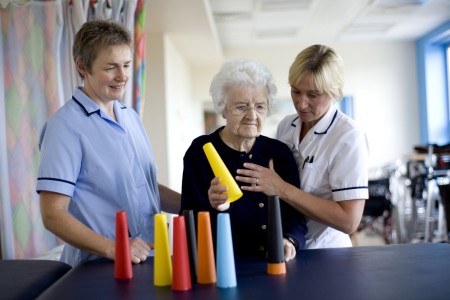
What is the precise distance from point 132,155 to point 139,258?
14.7 inches

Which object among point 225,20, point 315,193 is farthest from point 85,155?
point 225,20

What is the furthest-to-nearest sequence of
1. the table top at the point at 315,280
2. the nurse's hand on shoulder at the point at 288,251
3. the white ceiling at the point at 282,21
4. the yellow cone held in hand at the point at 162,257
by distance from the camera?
the white ceiling at the point at 282,21 < the nurse's hand on shoulder at the point at 288,251 < the yellow cone held in hand at the point at 162,257 < the table top at the point at 315,280

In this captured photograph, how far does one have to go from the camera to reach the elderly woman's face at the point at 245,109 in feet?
4.82

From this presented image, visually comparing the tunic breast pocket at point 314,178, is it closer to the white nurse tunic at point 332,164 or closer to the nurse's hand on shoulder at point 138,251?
the white nurse tunic at point 332,164

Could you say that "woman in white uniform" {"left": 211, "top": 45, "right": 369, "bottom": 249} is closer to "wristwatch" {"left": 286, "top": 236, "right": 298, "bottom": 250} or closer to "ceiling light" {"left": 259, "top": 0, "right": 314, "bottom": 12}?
"wristwatch" {"left": 286, "top": 236, "right": 298, "bottom": 250}

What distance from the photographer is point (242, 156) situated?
1.51 meters

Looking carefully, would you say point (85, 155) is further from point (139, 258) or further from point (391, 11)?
point (391, 11)

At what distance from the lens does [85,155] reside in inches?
58.7

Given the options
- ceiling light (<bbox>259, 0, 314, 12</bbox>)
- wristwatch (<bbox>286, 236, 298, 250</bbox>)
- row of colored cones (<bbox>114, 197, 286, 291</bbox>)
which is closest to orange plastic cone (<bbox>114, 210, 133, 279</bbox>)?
row of colored cones (<bbox>114, 197, 286, 291</bbox>)

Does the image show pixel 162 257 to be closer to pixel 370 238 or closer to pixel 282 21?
pixel 370 238

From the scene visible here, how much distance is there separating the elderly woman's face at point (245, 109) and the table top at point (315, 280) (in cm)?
37

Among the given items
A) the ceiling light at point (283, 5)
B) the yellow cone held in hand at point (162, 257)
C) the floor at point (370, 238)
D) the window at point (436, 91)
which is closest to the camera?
the yellow cone held in hand at point (162, 257)

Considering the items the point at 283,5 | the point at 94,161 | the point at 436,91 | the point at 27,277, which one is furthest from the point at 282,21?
the point at 27,277

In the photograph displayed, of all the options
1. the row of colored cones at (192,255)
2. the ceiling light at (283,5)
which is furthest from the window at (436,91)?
the row of colored cones at (192,255)
